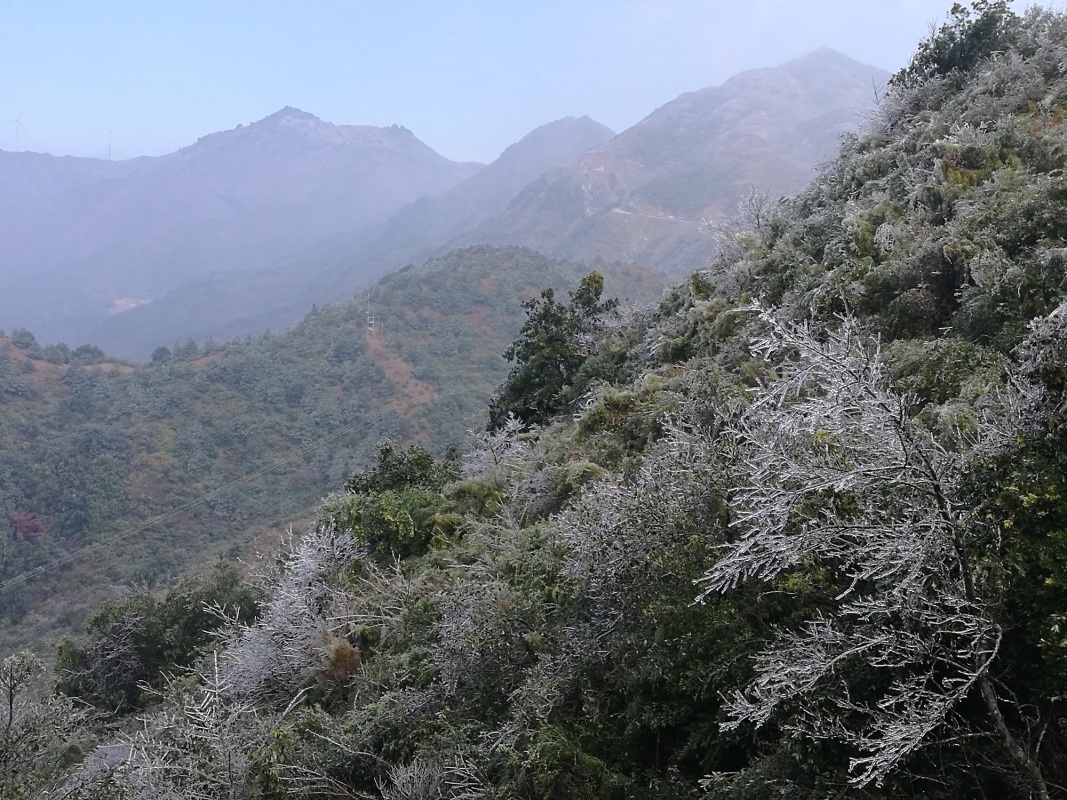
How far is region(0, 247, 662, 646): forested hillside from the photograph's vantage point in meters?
39.7

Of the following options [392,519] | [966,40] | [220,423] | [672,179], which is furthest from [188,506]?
[672,179]

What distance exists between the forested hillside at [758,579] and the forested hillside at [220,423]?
28.3 metres

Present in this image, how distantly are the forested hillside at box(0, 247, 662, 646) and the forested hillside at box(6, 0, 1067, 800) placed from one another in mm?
28349

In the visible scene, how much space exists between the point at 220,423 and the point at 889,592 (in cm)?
5683

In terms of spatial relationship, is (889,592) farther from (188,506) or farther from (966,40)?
(188,506)

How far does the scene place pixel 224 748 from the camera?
5695mm

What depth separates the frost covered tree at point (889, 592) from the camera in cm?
297

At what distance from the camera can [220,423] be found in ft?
175

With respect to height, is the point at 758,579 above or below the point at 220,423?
above

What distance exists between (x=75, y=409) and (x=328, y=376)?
65.0 ft

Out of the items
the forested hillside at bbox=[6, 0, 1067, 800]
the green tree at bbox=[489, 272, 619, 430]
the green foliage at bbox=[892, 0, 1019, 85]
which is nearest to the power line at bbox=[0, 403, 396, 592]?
the green tree at bbox=[489, 272, 619, 430]

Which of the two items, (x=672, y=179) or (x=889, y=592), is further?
(x=672, y=179)

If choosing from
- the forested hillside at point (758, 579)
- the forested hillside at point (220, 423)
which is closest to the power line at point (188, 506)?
the forested hillside at point (220, 423)

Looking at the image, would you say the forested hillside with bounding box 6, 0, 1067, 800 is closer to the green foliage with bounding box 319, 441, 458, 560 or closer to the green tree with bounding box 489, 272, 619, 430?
the green foliage with bounding box 319, 441, 458, 560
